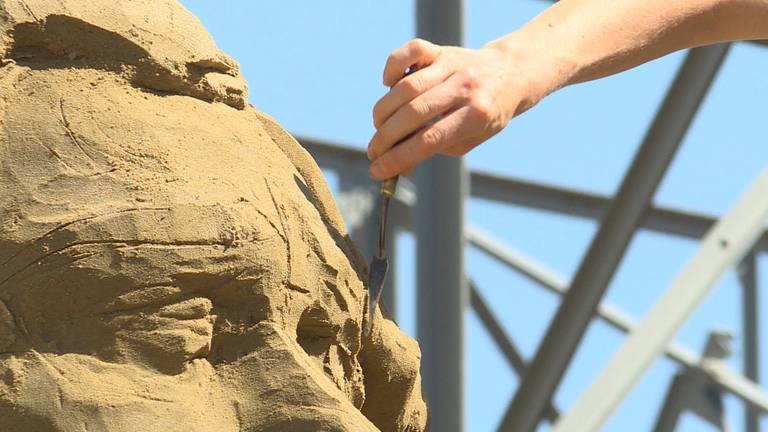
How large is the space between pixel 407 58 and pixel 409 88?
2.9 inches

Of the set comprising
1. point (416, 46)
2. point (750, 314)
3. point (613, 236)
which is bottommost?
point (416, 46)

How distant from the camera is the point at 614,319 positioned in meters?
10.3

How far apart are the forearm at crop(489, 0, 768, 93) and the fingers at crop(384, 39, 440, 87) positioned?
175 mm

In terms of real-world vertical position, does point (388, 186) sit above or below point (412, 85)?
below

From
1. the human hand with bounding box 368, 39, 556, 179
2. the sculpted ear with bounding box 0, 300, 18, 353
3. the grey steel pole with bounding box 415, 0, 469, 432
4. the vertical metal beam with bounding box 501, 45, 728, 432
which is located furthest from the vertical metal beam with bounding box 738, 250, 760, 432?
the sculpted ear with bounding box 0, 300, 18, 353

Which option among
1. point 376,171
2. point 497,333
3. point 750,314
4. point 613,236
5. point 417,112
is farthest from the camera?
point 750,314

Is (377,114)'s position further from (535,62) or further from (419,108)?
(535,62)

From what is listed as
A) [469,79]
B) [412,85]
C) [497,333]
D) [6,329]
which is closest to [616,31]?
[469,79]

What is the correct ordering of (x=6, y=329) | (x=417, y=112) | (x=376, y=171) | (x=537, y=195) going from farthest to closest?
(x=537, y=195), (x=376, y=171), (x=417, y=112), (x=6, y=329)

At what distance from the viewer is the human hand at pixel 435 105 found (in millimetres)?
2951

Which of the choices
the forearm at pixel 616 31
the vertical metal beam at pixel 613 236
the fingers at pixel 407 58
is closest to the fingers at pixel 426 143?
the fingers at pixel 407 58

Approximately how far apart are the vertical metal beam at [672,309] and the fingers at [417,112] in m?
4.13

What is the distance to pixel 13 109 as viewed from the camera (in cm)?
280

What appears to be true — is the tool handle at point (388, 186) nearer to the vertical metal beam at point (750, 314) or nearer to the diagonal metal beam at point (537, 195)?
the diagonal metal beam at point (537, 195)
